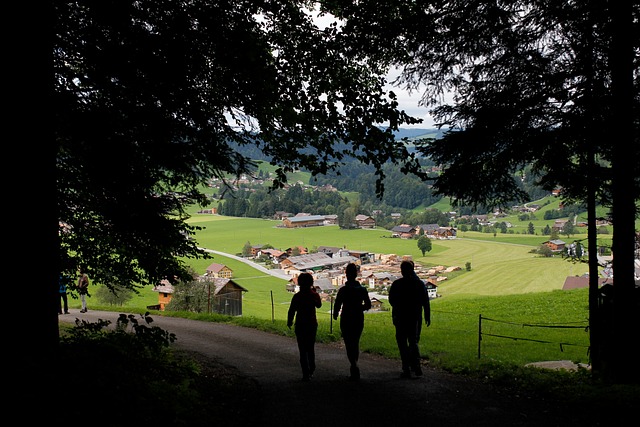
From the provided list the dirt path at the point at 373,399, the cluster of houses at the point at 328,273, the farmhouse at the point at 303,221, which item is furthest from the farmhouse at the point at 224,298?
the farmhouse at the point at 303,221

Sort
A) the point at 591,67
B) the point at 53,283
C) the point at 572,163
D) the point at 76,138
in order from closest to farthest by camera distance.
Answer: the point at 53,283 < the point at 76,138 < the point at 591,67 < the point at 572,163

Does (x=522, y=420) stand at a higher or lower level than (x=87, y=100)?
lower

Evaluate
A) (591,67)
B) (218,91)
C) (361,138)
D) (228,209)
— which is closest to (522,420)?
(361,138)

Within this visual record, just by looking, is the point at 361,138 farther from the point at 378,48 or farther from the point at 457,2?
the point at 457,2

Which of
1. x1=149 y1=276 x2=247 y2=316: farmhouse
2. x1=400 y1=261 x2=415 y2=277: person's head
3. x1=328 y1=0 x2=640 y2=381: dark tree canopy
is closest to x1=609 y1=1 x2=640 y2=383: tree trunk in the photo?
Result: x1=328 y1=0 x2=640 y2=381: dark tree canopy

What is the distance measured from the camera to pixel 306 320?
23.7 feet

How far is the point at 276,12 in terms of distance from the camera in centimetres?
618

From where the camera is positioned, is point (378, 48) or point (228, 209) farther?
point (228, 209)

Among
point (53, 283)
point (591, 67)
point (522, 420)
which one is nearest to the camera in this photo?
point (53, 283)

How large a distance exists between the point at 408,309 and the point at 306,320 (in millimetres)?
1589

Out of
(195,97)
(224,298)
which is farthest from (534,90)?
(224,298)

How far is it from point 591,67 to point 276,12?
446 centimetres

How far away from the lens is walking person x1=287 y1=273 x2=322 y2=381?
282 inches

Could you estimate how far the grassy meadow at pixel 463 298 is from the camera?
12.1 m
